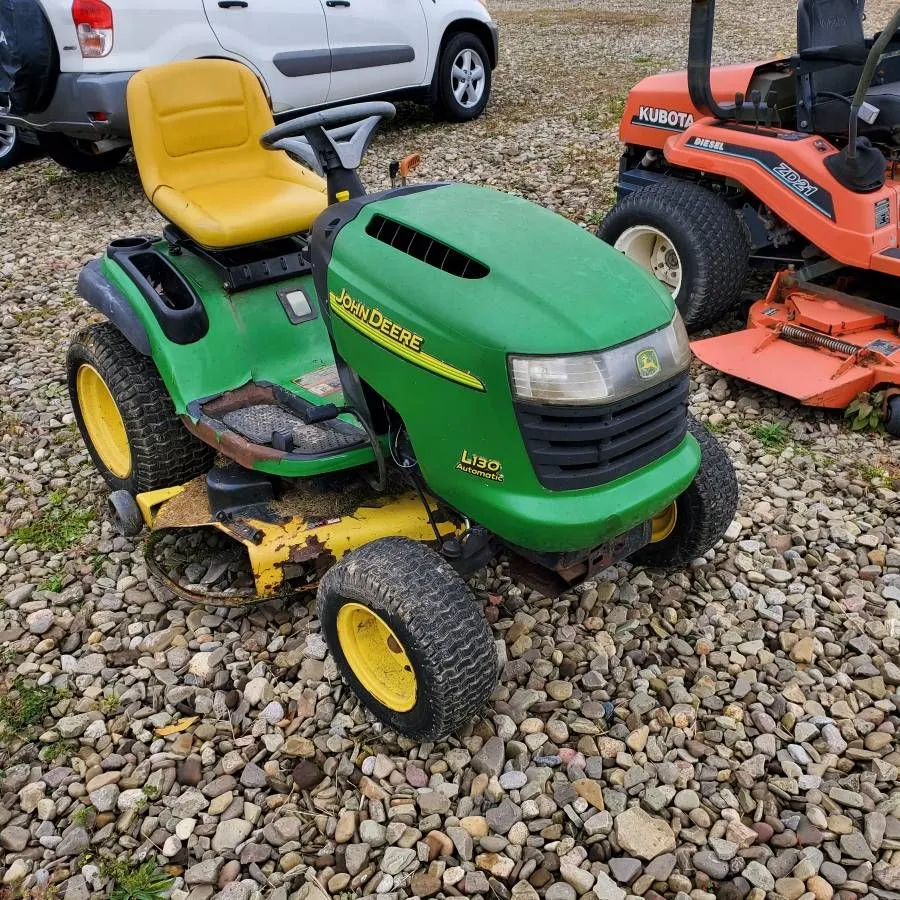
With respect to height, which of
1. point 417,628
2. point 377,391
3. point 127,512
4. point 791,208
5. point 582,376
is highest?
point 582,376

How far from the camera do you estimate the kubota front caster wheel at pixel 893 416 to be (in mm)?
3387

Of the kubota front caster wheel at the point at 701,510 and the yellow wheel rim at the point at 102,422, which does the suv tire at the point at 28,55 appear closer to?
the yellow wheel rim at the point at 102,422

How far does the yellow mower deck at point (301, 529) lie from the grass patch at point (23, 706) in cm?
43

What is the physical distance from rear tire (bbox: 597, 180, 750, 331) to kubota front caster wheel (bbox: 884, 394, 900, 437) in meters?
0.89

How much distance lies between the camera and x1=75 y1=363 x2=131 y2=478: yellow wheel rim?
10.5ft

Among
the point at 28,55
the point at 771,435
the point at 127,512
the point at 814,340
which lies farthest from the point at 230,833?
the point at 28,55

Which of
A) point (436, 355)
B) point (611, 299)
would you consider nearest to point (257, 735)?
point (436, 355)

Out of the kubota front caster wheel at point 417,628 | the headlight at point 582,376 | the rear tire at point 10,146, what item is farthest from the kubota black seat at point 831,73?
the rear tire at point 10,146

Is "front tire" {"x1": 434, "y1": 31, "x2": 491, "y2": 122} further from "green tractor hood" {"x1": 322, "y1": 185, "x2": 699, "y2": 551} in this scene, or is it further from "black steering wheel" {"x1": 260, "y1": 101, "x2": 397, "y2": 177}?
"green tractor hood" {"x1": 322, "y1": 185, "x2": 699, "y2": 551}

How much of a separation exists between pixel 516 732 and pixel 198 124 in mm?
Answer: 2307

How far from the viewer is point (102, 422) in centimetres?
329

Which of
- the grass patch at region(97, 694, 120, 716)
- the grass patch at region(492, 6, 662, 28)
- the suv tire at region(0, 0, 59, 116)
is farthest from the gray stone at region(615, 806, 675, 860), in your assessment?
the grass patch at region(492, 6, 662, 28)

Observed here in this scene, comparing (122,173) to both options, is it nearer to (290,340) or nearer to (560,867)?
(290,340)

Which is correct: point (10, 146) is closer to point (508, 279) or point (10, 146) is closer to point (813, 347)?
point (813, 347)
